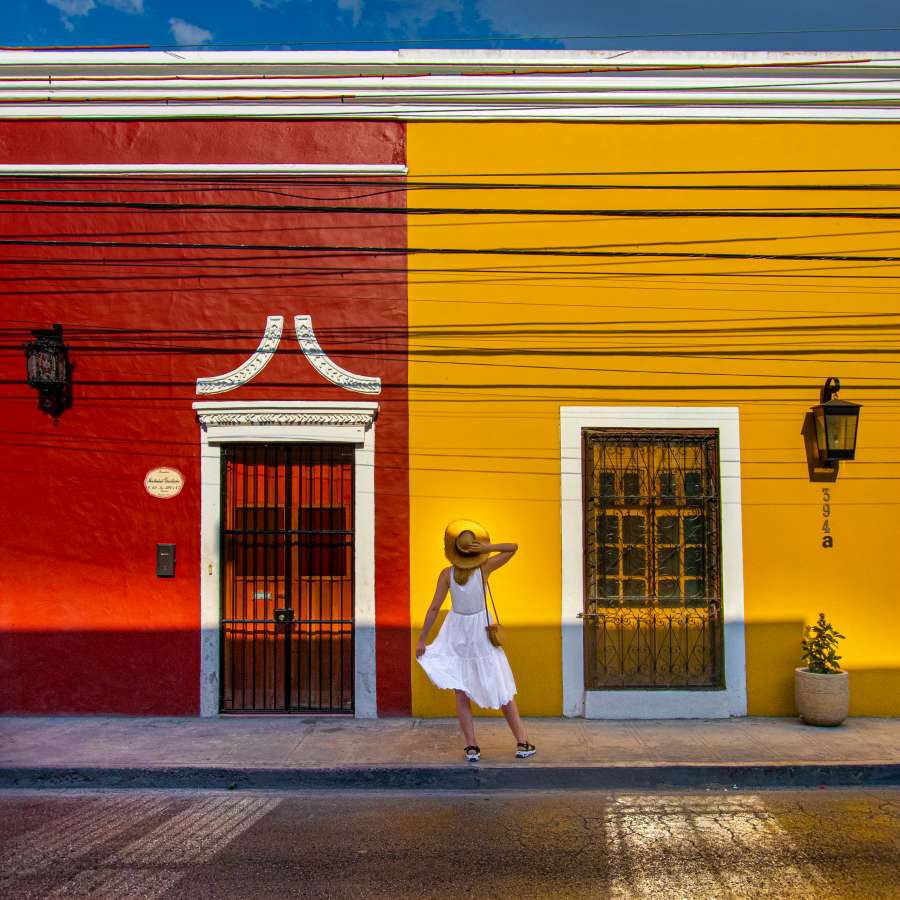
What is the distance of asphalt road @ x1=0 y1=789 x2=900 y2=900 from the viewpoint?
446 centimetres

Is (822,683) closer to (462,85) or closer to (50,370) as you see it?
(462,85)

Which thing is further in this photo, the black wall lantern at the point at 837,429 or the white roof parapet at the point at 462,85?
the white roof parapet at the point at 462,85

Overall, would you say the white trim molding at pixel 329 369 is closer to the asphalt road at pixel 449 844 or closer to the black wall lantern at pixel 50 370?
the black wall lantern at pixel 50 370

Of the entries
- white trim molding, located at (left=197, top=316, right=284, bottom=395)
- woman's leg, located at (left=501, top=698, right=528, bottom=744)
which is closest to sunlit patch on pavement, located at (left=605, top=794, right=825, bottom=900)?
woman's leg, located at (left=501, top=698, right=528, bottom=744)

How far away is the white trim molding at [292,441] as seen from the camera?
310 inches

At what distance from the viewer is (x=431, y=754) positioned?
261 inches

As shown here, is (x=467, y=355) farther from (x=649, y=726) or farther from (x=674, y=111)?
(x=649, y=726)

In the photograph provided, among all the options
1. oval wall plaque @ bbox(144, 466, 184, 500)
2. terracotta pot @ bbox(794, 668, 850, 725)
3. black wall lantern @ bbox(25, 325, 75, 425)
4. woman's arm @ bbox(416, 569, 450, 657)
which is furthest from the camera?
oval wall plaque @ bbox(144, 466, 184, 500)

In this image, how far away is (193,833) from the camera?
5285mm

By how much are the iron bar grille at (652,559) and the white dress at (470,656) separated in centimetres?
Answer: 164

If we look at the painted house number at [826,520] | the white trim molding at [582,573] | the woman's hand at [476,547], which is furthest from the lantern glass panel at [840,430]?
the woman's hand at [476,547]

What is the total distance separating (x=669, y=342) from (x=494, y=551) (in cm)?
290

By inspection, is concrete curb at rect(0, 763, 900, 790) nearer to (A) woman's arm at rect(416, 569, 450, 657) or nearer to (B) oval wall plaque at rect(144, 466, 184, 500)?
(A) woman's arm at rect(416, 569, 450, 657)

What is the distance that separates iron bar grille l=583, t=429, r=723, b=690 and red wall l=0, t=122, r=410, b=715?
1.77 m
